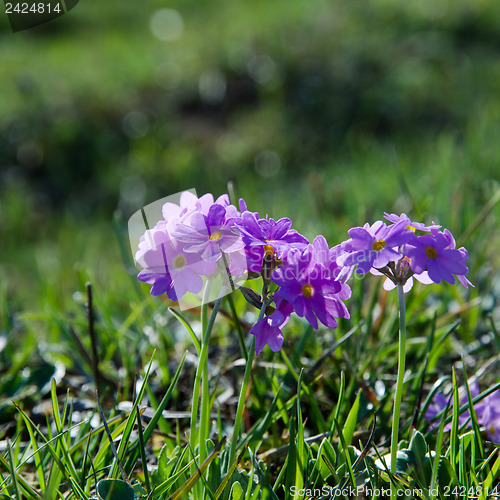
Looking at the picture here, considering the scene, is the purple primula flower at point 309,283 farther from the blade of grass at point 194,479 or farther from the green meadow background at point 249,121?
the green meadow background at point 249,121

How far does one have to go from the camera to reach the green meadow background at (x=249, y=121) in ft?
8.34

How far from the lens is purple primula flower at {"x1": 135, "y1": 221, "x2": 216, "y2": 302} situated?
0.77m

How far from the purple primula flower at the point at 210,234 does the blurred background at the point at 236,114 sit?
5.59ft

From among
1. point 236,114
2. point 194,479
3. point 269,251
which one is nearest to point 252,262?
point 269,251

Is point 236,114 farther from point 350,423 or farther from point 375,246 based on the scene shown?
point 375,246

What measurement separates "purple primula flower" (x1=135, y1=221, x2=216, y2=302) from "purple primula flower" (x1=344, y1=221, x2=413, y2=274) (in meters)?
0.19

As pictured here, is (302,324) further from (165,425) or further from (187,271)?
(187,271)

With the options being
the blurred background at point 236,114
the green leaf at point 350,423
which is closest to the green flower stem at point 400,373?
the green leaf at point 350,423

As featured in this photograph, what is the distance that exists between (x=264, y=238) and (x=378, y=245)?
0.50ft

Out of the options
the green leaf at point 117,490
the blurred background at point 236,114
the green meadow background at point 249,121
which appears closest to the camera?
the green leaf at point 117,490

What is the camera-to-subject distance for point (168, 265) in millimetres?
Answer: 782

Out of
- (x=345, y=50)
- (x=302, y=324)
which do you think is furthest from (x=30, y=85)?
(x=302, y=324)

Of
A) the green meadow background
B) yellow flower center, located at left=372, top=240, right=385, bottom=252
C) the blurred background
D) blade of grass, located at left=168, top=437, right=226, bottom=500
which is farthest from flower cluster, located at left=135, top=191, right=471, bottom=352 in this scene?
the blurred background

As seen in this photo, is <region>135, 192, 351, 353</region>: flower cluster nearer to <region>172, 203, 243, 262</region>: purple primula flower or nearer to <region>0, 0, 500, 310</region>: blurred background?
<region>172, 203, 243, 262</region>: purple primula flower
